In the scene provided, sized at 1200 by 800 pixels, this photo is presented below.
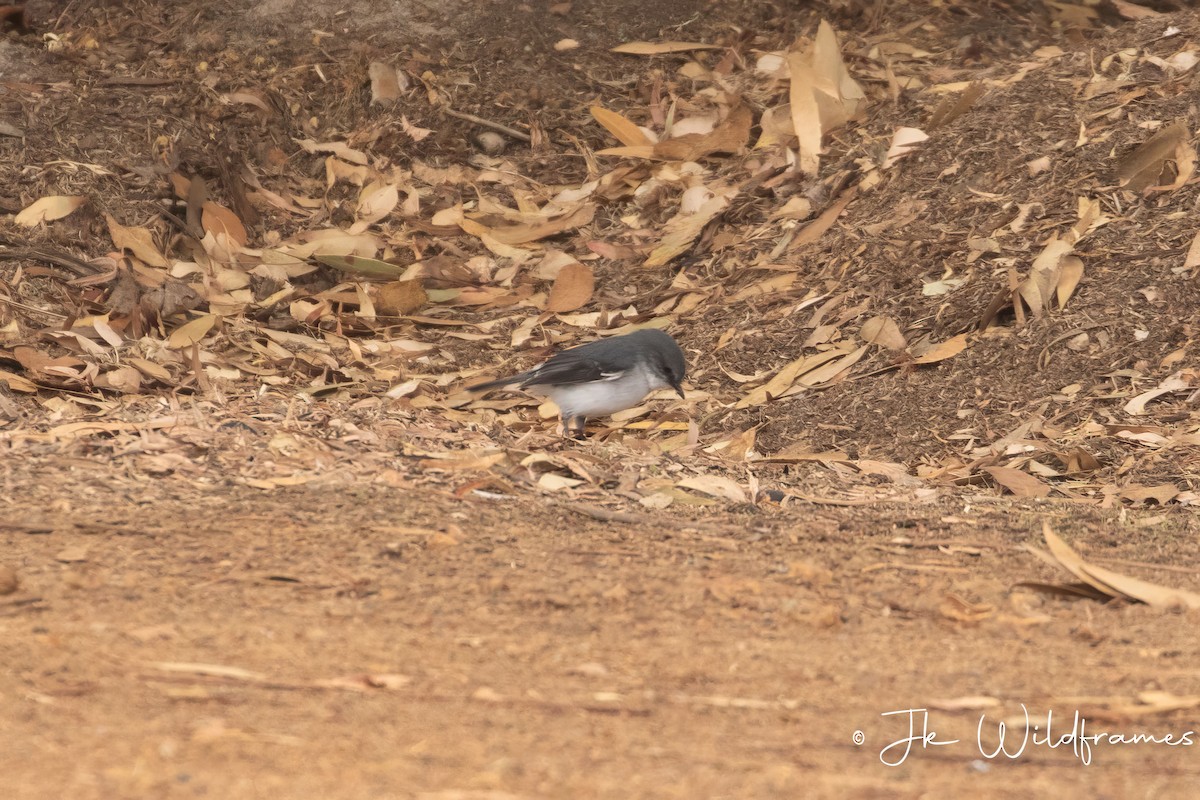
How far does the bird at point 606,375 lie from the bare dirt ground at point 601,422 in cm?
38

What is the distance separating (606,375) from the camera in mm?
5609

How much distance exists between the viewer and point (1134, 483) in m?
5.15

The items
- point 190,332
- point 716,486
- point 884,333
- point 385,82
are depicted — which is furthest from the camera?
point 385,82

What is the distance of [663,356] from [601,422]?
1.02 m

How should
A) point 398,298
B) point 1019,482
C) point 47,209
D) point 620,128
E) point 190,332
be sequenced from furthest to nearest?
point 620,128 < point 47,209 < point 398,298 < point 190,332 < point 1019,482

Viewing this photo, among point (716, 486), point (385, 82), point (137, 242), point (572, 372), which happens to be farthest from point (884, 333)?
point (385, 82)

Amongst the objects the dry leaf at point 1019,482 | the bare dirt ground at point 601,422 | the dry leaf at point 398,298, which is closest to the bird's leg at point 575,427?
the bare dirt ground at point 601,422

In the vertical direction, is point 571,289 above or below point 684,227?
below

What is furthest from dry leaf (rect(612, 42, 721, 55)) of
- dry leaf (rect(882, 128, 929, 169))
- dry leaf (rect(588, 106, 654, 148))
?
dry leaf (rect(882, 128, 929, 169))

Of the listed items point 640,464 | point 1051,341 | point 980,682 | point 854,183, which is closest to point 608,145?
point 854,183

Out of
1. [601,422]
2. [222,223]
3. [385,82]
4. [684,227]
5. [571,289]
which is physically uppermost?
[385,82]

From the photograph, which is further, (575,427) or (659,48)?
(659,48)

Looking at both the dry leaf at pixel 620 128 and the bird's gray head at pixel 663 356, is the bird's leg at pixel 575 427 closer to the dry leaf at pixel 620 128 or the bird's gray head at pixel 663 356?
the bird's gray head at pixel 663 356

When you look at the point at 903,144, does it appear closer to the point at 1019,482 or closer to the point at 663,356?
the point at 663,356
